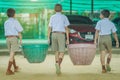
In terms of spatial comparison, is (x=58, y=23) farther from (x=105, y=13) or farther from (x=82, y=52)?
(x=105, y=13)

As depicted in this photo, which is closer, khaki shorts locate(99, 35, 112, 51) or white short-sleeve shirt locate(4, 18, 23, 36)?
white short-sleeve shirt locate(4, 18, 23, 36)

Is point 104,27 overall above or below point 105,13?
below

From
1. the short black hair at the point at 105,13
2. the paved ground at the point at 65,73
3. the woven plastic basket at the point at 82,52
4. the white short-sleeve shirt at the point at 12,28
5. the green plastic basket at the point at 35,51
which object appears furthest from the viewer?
the green plastic basket at the point at 35,51

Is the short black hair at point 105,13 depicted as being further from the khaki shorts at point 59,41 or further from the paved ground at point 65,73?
the paved ground at point 65,73

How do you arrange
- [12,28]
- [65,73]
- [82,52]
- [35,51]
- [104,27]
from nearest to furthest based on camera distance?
[12,28] → [82,52] → [65,73] → [104,27] → [35,51]

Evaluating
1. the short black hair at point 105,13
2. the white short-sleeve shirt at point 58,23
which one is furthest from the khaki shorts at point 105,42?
the white short-sleeve shirt at point 58,23

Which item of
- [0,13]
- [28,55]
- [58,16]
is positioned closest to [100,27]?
[58,16]

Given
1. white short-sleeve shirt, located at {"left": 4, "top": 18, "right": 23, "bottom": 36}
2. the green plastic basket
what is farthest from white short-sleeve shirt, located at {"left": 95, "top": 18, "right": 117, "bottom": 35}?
white short-sleeve shirt, located at {"left": 4, "top": 18, "right": 23, "bottom": 36}

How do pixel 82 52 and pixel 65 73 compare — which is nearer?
pixel 82 52

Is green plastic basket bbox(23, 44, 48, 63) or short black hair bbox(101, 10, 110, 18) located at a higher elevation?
short black hair bbox(101, 10, 110, 18)

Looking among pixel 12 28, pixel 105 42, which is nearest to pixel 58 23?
pixel 12 28

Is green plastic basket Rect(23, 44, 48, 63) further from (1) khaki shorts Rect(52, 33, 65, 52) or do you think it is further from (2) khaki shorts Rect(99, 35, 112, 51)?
(2) khaki shorts Rect(99, 35, 112, 51)

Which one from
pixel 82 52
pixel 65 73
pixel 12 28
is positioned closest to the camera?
pixel 12 28

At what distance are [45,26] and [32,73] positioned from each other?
76.0 ft
